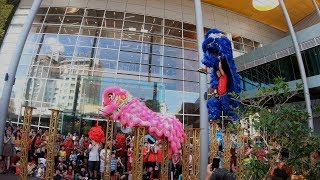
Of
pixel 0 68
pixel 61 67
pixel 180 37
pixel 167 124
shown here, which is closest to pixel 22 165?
pixel 167 124

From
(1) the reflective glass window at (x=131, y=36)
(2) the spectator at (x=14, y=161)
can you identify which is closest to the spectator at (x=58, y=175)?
(2) the spectator at (x=14, y=161)

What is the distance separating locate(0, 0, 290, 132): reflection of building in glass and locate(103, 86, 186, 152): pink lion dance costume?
Answer: 7.49 metres

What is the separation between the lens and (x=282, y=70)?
20656 millimetres

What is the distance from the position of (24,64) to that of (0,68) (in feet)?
5.25

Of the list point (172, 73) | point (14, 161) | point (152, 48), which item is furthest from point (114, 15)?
point (14, 161)

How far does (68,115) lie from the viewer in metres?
18.0

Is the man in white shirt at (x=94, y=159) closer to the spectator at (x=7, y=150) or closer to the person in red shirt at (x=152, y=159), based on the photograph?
the person in red shirt at (x=152, y=159)

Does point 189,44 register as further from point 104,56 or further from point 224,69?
point 224,69

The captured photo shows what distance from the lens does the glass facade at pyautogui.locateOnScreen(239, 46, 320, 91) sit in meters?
18.5

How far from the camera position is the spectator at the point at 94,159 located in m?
11.3

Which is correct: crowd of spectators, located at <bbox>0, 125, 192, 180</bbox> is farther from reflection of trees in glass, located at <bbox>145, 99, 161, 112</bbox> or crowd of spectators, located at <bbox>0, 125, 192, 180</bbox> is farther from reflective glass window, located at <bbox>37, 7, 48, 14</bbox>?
reflective glass window, located at <bbox>37, 7, 48, 14</bbox>

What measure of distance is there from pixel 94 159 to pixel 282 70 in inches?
560

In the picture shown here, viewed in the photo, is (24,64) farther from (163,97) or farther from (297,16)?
(297,16)

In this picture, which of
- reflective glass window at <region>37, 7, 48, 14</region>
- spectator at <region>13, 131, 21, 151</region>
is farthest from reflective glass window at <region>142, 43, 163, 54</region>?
spectator at <region>13, 131, 21, 151</region>
